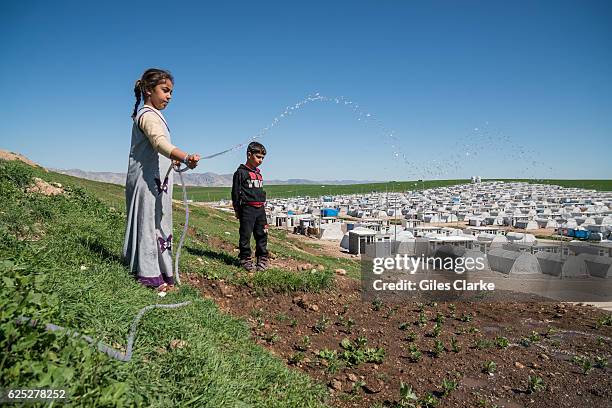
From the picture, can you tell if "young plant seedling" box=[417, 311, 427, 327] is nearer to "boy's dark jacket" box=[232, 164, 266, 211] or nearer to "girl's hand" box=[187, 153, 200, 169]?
"boy's dark jacket" box=[232, 164, 266, 211]

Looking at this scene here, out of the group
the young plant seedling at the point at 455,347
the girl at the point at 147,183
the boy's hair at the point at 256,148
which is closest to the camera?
the girl at the point at 147,183

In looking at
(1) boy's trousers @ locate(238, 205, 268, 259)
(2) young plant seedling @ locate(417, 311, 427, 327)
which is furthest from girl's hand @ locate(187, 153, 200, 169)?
(2) young plant seedling @ locate(417, 311, 427, 327)

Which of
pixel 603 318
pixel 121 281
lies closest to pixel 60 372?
pixel 121 281

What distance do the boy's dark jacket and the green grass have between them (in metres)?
1.81

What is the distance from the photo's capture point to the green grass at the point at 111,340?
189 cm

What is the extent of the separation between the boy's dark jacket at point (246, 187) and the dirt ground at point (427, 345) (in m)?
1.34

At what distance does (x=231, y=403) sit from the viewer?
2469mm

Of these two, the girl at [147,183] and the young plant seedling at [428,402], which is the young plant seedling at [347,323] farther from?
the girl at [147,183]

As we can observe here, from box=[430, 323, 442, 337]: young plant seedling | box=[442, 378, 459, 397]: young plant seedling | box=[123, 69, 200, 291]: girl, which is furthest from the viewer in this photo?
box=[430, 323, 442, 337]: young plant seedling

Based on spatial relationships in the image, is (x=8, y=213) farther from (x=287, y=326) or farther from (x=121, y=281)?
(x=287, y=326)

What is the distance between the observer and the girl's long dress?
4133 millimetres

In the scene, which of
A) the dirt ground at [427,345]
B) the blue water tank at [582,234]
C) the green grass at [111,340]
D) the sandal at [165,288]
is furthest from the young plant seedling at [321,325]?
the blue water tank at [582,234]

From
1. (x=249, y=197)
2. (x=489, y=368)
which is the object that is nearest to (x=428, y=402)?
(x=489, y=368)

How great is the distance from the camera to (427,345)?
5.00 metres
